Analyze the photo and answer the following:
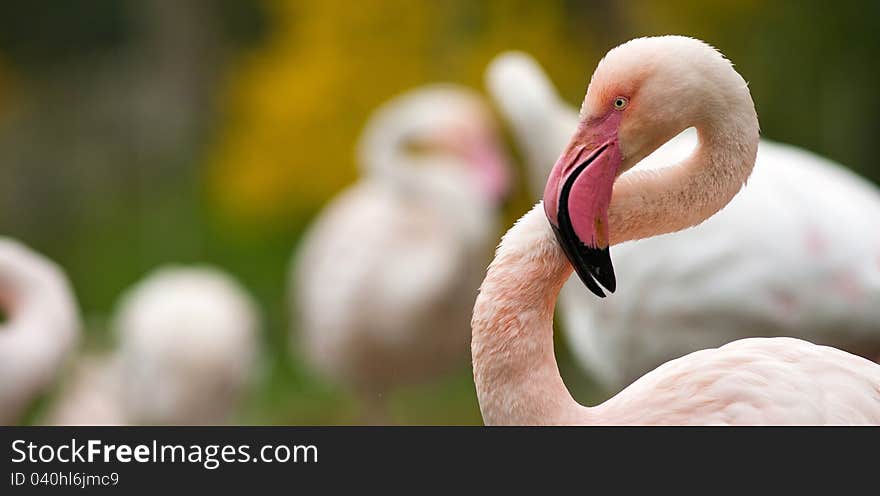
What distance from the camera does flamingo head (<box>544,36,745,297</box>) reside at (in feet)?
6.28

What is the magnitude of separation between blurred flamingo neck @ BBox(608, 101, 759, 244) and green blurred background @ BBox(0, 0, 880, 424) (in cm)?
526

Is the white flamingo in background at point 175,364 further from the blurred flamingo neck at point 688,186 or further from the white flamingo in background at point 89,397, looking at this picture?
the blurred flamingo neck at point 688,186

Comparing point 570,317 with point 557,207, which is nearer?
point 557,207

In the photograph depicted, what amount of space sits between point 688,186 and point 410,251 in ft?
14.6

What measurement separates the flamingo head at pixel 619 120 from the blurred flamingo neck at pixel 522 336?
7 centimetres

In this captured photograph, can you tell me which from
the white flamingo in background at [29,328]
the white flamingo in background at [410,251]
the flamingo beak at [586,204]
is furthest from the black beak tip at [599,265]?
the white flamingo in background at [410,251]

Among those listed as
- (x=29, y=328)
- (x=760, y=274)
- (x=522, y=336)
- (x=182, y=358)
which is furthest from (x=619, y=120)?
(x=182, y=358)

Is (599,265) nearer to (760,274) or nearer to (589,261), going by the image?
(589,261)

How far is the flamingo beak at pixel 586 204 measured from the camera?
1.91 meters
